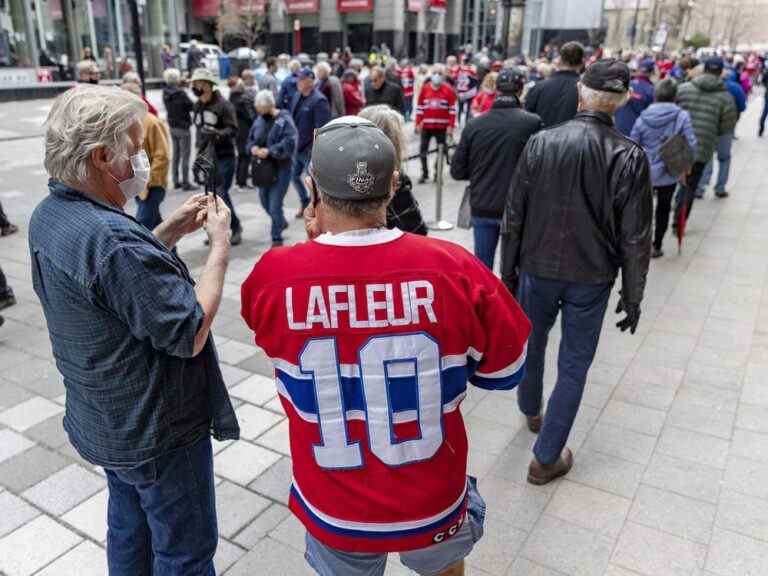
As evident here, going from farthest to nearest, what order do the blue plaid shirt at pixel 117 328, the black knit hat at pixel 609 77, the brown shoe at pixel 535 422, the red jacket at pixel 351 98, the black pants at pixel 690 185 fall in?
the red jacket at pixel 351 98
the black pants at pixel 690 185
the brown shoe at pixel 535 422
the black knit hat at pixel 609 77
the blue plaid shirt at pixel 117 328

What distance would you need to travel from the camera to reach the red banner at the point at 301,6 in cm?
4697

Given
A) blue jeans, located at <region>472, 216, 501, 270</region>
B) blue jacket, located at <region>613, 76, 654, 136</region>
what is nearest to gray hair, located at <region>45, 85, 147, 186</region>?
blue jeans, located at <region>472, 216, 501, 270</region>

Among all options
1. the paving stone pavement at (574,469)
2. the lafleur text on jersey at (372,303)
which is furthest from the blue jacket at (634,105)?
the lafleur text on jersey at (372,303)

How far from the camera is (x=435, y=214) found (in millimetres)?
8812

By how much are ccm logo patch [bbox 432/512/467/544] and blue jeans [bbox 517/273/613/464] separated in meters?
1.54

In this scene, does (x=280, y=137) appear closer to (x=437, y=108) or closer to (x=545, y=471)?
(x=437, y=108)

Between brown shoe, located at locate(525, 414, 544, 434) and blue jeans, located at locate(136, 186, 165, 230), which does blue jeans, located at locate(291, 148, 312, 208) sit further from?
brown shoe, located at locate(525, 414, 544, 434)

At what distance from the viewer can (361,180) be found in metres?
1.57

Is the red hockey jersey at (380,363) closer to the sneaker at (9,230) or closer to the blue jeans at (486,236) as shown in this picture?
the blue jeans at (486,236)

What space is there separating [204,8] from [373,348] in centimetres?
5232

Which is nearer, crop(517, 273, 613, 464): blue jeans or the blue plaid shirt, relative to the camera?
the blue plaid shirt

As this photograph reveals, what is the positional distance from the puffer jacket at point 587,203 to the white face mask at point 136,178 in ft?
6.10

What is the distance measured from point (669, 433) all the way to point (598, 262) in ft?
4.69

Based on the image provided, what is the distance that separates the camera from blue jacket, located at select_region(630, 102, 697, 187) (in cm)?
639
